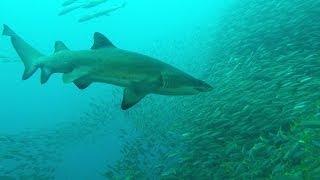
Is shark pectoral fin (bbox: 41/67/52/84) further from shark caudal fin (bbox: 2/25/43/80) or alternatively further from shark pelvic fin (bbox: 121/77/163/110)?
shark pelvic fin (bbox: 121/77/163/110)

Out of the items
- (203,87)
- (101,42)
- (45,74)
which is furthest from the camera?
(45,74)

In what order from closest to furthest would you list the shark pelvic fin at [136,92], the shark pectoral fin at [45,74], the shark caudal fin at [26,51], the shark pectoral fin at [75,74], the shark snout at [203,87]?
the shark snout at [203,87]
the shark pelvic fin at [136,92]
the shark pectoral fin at [75,74]
the shark pectoral fin at [45,74]
the shark caudal fin at [26,51]

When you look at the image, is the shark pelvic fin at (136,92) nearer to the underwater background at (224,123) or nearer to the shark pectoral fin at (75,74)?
the shark pectoral fin at (75,74)

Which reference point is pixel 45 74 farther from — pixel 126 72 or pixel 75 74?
pixel 126 72

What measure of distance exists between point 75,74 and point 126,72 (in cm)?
67

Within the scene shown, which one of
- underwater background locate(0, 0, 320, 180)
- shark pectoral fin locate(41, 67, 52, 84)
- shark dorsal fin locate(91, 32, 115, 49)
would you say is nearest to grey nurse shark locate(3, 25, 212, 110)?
shark dorsal fin locate(91, 32, 115, 49)

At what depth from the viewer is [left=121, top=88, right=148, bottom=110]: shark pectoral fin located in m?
4.20

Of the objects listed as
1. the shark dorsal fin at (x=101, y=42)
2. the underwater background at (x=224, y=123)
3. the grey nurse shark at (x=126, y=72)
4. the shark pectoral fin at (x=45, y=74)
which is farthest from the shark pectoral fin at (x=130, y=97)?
the underwater background at (x=224, y=123)

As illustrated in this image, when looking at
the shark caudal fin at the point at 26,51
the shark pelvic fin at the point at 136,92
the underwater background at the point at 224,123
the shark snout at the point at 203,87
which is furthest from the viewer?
the underwater background at the point at 224,123

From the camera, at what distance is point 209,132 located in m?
8.34

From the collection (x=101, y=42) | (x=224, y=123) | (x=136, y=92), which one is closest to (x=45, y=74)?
(x=101, y=42)

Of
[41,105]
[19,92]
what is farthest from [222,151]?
[19,92]

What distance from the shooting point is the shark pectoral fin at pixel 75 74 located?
4639 mm

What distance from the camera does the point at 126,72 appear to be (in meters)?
4.32
